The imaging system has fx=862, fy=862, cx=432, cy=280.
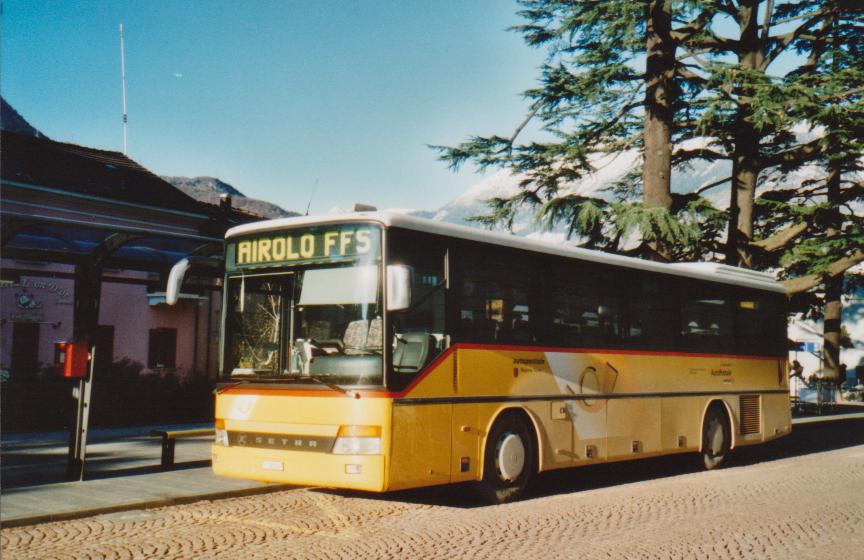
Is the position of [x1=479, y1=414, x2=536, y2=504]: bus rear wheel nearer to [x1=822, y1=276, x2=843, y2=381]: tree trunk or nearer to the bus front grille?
the bus front grille

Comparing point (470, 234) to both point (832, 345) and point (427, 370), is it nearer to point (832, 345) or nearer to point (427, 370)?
point (427, 370)

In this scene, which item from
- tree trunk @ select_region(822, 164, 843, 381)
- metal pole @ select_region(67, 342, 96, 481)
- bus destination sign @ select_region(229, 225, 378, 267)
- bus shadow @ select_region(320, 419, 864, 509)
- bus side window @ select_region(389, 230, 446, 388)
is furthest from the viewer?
tree trunk @ select_region(822, 164, 843, 381)

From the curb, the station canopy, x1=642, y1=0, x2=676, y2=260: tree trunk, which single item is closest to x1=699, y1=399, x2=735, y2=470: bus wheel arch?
x1=642, y1=0, x2=676, y2=260: tree trunk

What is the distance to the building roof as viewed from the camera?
81.7 feet

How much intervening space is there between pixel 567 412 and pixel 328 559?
15.5 feet

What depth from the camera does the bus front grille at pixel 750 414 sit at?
1460cm

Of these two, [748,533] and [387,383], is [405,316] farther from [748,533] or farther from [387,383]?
[748,533]

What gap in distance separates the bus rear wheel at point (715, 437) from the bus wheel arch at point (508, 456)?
4.60 m

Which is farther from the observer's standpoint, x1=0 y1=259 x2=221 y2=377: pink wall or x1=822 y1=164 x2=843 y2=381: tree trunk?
x1=0 y1=259 x2=221 y2=377: pink wall

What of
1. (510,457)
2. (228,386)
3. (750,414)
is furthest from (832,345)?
(228,386)

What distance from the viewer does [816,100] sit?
16953 millimetres

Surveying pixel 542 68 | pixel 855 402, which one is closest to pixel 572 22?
pixel 542 68

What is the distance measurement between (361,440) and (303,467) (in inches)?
29.2

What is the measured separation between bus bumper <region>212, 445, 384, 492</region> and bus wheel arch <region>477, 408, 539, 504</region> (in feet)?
5.25
